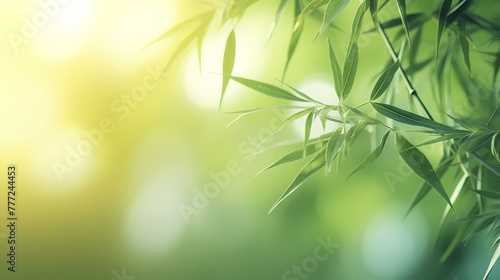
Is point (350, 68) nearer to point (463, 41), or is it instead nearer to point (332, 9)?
point (332, 9)

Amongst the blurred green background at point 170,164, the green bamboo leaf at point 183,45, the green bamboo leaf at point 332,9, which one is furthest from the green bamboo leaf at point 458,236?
the green bamboo leaf at point 183,45

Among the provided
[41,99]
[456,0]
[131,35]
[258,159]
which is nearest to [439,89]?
[456,0]

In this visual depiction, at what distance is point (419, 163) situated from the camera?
38.8 inches

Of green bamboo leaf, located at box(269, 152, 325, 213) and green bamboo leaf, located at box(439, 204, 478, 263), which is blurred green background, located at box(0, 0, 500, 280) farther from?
green bamboo leaf, located at box(269, 152, 325, 213)

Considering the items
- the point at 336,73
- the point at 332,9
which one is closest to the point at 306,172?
the point at 336,73

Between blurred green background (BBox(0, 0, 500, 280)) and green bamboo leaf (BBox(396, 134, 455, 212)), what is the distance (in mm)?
370

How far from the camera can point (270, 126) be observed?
1356 millimetres

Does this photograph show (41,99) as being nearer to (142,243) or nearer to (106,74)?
(106,74)

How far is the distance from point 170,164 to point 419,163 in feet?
2.25

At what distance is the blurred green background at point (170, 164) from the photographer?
1288 millimetres

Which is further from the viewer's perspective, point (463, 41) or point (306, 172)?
point (463, 41)

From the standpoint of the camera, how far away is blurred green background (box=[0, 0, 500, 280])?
4.23 ft

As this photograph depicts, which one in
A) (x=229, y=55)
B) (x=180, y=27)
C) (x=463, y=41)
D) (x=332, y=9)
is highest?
(x=180, y=27)

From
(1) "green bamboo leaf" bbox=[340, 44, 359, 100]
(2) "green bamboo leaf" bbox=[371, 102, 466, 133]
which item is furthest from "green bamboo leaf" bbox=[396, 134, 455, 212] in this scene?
(1) "green bamboo leaf" bbox=[340, 44, 359, 100]
